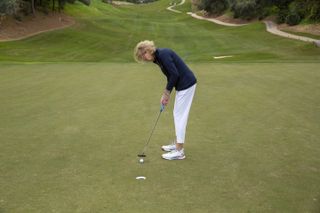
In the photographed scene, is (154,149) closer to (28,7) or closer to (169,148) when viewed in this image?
(169,148)

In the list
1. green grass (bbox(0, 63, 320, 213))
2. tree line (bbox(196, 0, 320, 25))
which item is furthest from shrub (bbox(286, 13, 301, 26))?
green grass (bbox(0, 63, 320, 213))

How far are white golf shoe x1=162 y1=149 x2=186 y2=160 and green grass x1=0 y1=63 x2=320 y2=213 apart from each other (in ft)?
0.44

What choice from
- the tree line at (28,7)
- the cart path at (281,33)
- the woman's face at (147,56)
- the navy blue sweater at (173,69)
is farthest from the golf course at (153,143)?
the tree line at (28,7)

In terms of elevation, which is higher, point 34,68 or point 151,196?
point 151,196

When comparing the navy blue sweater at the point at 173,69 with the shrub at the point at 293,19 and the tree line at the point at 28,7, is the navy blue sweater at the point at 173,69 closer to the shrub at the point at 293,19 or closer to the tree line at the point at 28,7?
the tree line at the point at 28,7

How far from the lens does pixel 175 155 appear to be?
6.93 meters

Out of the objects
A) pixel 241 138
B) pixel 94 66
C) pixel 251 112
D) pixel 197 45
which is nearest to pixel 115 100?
pixel 251 112

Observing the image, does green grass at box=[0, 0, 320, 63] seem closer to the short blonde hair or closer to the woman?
the woman

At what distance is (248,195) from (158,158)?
1.89 m

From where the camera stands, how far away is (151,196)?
542 cm

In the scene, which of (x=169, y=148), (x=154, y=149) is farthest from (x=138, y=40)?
(x=169, y=148)

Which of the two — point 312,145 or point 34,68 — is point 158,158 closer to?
point 312,145

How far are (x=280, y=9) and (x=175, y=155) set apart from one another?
3922cm

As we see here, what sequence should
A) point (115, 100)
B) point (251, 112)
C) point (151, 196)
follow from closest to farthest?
point (151, 196), point (251, 112), point (115, 100)
